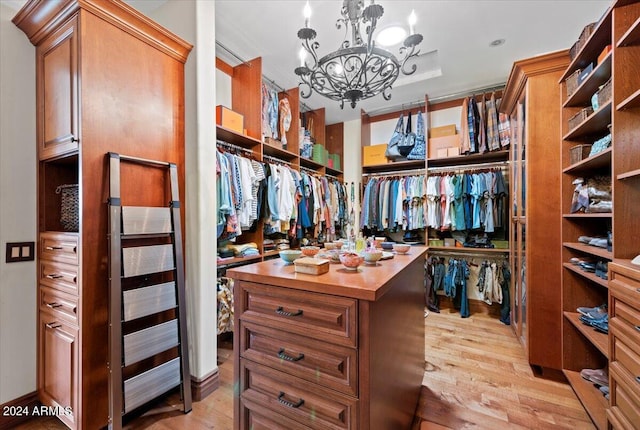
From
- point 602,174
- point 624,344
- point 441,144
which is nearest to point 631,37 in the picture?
point 602,174

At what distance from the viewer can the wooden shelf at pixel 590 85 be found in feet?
4.64

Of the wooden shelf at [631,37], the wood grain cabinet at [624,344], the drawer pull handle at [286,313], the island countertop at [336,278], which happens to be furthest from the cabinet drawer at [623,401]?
the wooden shelf at [631,37]

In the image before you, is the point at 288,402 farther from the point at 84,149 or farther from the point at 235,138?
the point at 235,138

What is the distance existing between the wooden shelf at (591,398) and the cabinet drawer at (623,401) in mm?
229

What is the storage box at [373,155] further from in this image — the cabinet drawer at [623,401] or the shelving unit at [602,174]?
the cabinet drawer at [623,401]

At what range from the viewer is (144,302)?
1524 mm

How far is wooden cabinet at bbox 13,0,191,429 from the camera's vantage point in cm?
139

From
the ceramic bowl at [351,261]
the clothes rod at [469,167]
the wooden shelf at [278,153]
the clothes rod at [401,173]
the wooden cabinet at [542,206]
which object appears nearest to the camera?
the ceramic bowl at [351,261]

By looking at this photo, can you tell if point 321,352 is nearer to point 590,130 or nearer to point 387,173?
point 590,130

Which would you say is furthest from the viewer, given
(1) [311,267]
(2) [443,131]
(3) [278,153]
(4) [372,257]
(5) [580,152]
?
(2) [443,131]

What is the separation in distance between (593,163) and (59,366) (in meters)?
3.33

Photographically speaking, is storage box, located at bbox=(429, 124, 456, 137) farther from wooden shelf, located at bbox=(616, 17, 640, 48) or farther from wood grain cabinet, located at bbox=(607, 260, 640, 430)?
wood grain cabinet, located at bbox=(607, 260, 640, 430)

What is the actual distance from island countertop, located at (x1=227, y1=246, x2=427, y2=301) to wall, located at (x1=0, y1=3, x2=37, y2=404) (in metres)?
1.45

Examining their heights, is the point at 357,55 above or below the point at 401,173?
above
